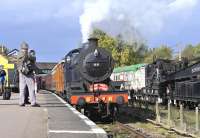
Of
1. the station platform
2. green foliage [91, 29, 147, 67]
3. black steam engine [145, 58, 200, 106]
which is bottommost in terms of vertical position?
the station platform

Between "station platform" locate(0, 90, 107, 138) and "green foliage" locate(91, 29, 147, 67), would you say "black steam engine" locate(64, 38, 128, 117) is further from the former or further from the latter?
"green foliage" locate(91, 29, 147, 67)

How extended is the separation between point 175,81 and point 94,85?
→ 14.1m

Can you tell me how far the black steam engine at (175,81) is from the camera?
3116 cm

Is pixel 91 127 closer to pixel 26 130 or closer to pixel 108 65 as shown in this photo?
pixel 26 130

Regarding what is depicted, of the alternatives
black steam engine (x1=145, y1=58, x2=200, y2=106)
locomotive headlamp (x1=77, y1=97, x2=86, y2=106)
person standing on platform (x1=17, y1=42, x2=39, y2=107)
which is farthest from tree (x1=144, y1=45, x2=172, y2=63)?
person standing on platform (x1=17, y1=42, x2=39, y2=107)

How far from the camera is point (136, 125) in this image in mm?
23109

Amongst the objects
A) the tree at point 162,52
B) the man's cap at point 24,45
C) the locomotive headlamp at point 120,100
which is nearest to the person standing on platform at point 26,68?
the man's cap at point 24,45

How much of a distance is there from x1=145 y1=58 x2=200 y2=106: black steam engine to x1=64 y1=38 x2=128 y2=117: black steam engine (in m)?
8.78

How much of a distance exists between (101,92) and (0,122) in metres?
7.17

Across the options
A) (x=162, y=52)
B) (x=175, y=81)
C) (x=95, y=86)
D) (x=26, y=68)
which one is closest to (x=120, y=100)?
(x=95, y=86)

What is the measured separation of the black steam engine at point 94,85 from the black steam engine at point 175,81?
878 centimetres

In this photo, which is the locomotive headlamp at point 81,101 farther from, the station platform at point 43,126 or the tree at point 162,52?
the tree at point 162,52

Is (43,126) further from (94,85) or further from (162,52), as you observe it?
(162,52)

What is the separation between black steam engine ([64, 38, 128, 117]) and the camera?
845 inches
